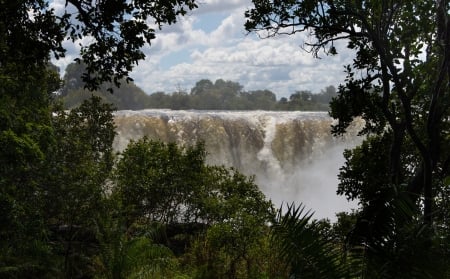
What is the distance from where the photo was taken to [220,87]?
15800cm

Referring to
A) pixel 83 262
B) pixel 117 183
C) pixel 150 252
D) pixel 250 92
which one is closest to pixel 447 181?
pixel 150 252

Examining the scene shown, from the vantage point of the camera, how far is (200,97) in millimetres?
137125

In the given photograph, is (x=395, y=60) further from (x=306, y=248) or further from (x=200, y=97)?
(x=200, y=97)

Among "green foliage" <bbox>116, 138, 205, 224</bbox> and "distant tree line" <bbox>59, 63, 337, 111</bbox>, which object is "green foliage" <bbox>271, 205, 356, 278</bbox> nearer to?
"green foliage" <bbox>116, 138, 205, 224</bbox>

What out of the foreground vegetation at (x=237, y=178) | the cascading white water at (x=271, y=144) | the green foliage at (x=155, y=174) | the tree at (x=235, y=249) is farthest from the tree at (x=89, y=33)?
the cascading white water at (x=271, y=144)

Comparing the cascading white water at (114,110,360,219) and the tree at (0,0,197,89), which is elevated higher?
the tree at (0,0,197,89)

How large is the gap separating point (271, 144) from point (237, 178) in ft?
70.6

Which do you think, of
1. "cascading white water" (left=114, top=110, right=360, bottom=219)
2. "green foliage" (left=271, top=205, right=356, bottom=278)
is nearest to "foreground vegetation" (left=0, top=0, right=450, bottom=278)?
"green foliage" (left=271, top=205, right=356, bottom=278)

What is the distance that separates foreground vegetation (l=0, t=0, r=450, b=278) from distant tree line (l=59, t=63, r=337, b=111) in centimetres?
6115

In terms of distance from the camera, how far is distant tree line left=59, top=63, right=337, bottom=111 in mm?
95688

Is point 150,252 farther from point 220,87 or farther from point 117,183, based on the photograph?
point 220,87

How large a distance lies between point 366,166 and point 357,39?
113 inches

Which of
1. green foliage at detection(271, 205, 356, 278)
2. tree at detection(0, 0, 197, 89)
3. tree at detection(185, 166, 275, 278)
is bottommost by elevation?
tree at detection(185, 166, 275, 278)

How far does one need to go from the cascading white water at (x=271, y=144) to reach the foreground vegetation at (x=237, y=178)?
17.8 metres
